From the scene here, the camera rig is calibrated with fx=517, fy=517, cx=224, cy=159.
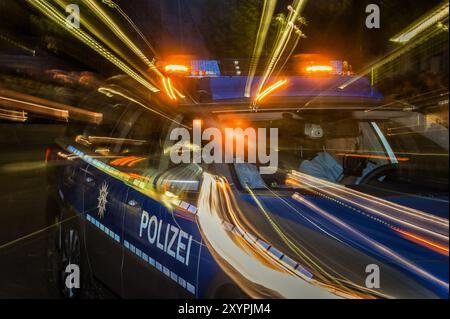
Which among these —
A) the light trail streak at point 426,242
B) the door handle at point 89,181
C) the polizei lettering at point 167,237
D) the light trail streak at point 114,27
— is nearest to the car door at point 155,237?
the polizei lettering at point 167,237

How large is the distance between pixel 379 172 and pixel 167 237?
1.46 metres

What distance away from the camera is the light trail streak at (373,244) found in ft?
6.09

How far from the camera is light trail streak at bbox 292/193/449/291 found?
186 cm

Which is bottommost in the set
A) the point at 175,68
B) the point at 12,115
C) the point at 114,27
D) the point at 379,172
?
the point at 379,172

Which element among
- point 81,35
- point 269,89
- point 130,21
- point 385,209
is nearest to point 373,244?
point 385,209

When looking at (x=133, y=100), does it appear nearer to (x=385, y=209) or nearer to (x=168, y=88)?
(x=168, y=88)

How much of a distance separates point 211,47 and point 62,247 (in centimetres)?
595

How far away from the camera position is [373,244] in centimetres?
213

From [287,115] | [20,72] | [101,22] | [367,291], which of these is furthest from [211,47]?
[367,291]

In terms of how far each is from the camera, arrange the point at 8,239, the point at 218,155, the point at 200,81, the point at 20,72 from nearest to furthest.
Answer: the point at 218,155 < the point at 200,81 < the point at 8,239 < the point at 20,72

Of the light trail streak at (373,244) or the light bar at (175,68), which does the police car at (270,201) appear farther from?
the light bar at (175,68)

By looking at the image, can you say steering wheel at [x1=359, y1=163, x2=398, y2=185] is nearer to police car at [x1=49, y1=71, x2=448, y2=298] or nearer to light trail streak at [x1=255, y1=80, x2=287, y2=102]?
police car at [x1=49, y1=71, x2=448, y2=298]

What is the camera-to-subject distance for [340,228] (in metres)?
2.32
